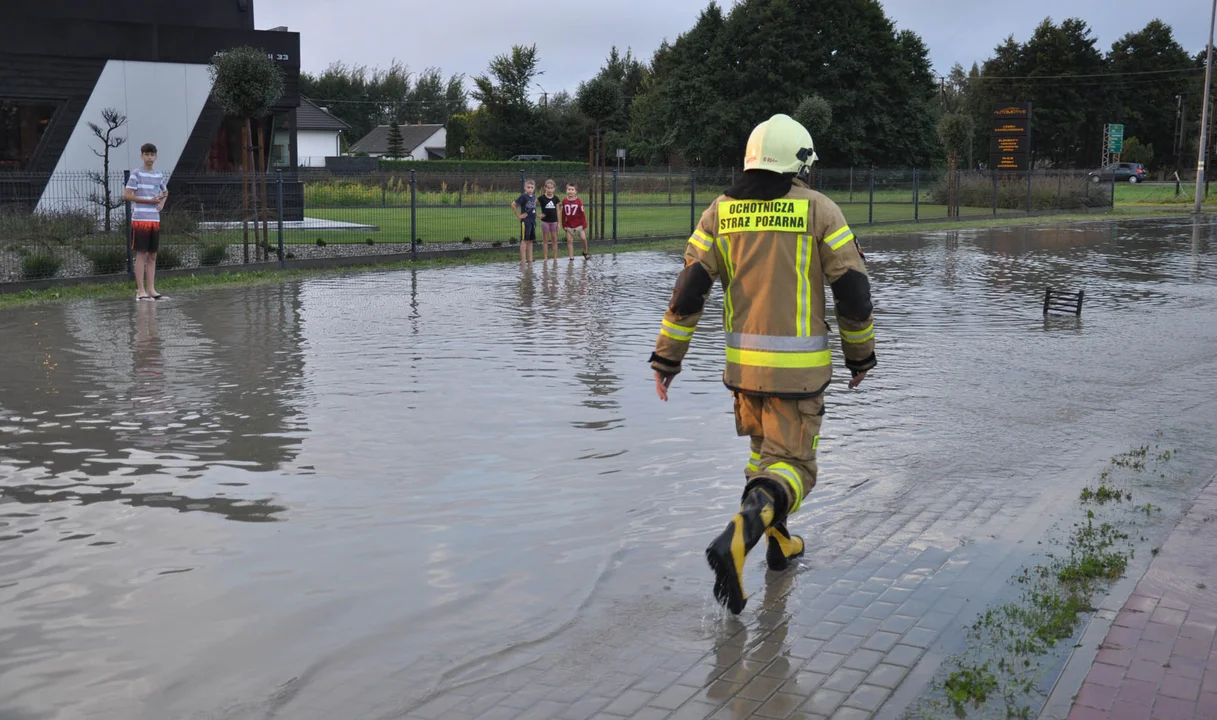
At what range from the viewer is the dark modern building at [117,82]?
27641mm

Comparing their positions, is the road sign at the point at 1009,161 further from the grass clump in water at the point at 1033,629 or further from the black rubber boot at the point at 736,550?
the black rubber boot at the point at 736,550

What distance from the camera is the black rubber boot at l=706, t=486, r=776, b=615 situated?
4559 mm


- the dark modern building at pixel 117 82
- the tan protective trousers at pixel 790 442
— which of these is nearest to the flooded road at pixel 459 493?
the tan protective trousers at pixel 790 442

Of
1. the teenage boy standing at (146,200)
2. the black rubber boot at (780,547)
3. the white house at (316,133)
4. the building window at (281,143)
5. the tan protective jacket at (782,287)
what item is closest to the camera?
the tan protective jacket at (782,287)

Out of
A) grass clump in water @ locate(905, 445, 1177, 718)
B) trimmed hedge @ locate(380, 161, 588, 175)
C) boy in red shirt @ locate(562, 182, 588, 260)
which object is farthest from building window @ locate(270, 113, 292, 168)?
grass clump in water @ locate(905, 445, 1177, 718)

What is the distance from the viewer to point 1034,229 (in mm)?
34219

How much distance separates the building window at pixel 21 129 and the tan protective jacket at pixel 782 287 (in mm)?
26763

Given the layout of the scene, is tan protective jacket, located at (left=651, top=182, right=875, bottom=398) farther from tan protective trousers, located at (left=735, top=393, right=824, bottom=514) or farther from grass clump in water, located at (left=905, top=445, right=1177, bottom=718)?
grass clump in water, located at (left=905, top=445, right=1177, bottom=718)

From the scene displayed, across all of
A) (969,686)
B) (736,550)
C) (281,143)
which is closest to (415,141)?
(281,143)

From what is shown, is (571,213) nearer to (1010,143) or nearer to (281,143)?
(281,143)

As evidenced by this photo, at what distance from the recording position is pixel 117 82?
28.7 m

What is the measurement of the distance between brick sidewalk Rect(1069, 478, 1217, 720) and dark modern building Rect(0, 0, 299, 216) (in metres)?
25.9

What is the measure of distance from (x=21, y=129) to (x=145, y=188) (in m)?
15.4

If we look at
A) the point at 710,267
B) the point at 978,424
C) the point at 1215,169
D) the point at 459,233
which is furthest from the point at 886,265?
the point at 1215,169
